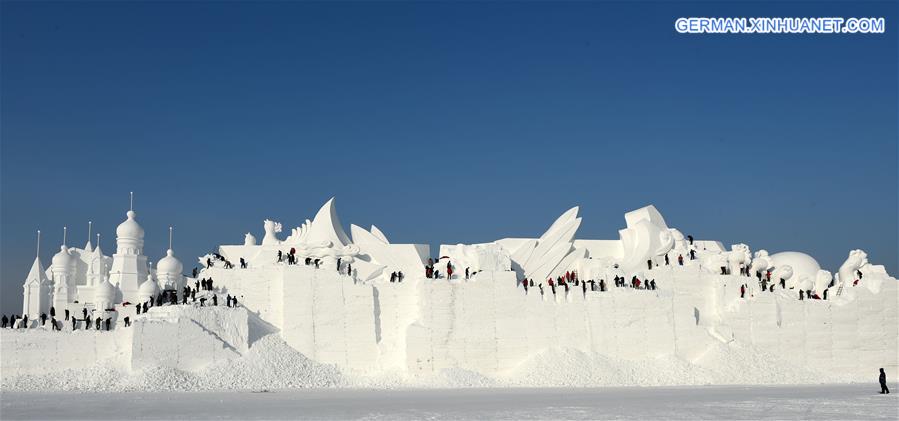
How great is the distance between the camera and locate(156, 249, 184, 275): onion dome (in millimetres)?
44500

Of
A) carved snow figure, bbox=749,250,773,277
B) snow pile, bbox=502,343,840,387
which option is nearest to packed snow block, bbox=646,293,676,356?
snow pile, bbox=502,343,840,387

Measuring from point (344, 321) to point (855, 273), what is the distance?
24.0 metres

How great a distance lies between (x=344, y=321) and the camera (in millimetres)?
40531

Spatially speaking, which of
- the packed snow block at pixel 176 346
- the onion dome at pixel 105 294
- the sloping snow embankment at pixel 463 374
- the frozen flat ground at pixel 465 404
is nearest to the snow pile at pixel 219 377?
the sloping snow embankment at pixel 463 374

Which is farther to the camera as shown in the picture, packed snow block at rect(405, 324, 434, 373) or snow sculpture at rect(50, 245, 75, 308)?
snow sculpture at rect(50, 245, 75, 308)

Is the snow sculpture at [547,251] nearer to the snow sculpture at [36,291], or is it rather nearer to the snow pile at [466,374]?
the snow pile at [466,374]

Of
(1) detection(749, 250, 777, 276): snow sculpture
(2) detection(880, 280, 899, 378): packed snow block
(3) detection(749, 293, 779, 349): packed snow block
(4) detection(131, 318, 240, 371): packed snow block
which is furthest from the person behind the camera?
(1) detection(749, 250, 777, 276): snow sculpture

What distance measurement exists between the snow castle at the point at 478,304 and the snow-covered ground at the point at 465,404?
5.30m

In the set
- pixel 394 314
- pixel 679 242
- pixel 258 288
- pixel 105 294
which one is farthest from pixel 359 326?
pixel 679 242

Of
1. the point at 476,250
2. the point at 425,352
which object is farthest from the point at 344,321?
the point at 476,250

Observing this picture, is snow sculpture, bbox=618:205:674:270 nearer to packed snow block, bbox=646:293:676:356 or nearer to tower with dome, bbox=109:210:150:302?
packed snow block, bbox=646:293:676:356

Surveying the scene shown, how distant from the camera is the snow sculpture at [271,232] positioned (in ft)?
153

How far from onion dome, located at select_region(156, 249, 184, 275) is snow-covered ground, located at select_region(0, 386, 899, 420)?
42.2 feet

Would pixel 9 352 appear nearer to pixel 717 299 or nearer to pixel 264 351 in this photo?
pixel 264 351
